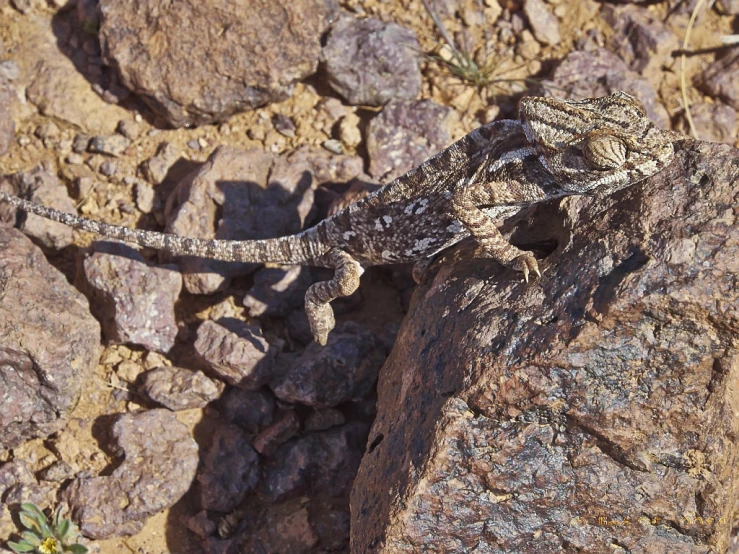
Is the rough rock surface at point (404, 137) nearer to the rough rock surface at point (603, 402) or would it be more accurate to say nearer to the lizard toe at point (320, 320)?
the lizard toe at point (320, 320)

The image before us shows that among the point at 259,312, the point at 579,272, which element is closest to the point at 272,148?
the point at 259,312

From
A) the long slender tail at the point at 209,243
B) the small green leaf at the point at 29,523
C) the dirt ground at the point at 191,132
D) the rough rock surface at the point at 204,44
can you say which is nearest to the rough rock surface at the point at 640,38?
the dirt ground at the point at 191,132

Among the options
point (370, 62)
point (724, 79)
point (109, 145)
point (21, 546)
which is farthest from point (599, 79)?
point (21, 546)

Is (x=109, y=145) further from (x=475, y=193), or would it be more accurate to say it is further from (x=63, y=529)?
(x=475, y=193)

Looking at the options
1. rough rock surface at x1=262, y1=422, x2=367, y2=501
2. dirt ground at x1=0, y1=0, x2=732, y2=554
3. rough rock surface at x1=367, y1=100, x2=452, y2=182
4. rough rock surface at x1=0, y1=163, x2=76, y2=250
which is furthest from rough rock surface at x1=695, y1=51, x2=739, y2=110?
rough rock surface at x1=0, y1=163, x2=76, y2=250

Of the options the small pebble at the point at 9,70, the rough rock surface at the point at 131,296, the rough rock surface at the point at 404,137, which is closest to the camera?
the rough rock surface at the point at 131,296

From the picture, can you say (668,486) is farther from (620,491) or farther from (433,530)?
(433,530)
